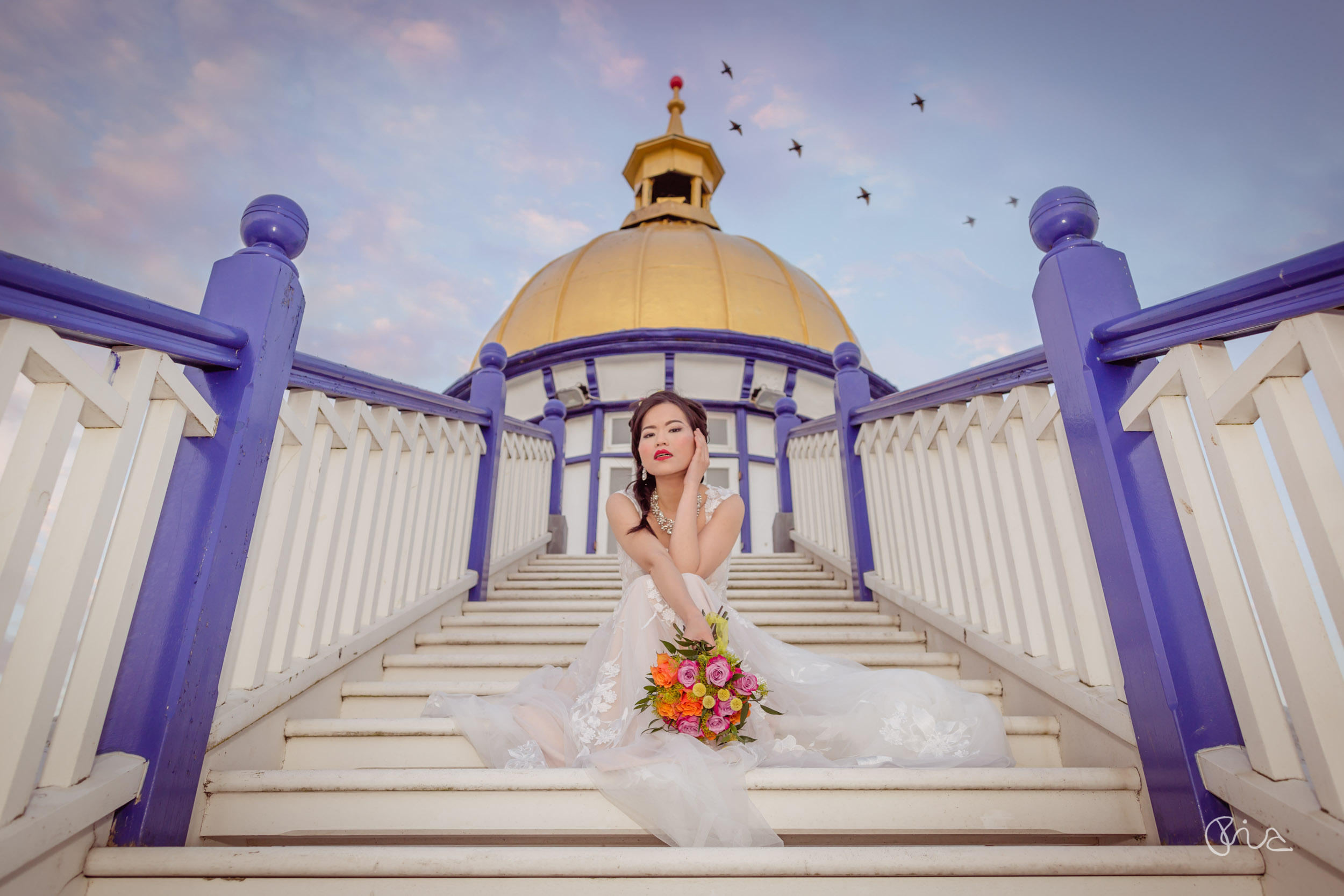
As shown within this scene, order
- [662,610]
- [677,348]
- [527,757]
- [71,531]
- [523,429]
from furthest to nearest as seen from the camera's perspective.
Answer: [677,348] → [523,429] → [662,610] → [527,757] → [71,531]

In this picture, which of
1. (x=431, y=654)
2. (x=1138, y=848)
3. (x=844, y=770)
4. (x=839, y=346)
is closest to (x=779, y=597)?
(x=839, y=346)

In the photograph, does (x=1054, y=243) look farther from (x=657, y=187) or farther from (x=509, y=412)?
(x=657, y=187)

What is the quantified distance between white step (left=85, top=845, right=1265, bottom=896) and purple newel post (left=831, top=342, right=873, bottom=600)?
245 centimetres

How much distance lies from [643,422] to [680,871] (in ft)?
5.18

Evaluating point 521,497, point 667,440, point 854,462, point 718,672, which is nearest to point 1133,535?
point 718,672

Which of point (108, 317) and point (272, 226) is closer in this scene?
point (108, 317)

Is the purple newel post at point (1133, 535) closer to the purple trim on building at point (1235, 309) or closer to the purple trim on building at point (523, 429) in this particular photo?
the purple trim on building at point (1235, 309)

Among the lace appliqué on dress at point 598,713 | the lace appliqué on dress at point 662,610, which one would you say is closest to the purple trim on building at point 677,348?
the lace appliqué on dress at point 662,610

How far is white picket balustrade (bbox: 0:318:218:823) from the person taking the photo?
3.98 ft

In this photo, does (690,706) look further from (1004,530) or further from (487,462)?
(487,462)

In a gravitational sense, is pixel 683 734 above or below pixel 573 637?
below

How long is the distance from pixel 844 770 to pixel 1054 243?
1.70 m

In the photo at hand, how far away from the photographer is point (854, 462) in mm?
3959

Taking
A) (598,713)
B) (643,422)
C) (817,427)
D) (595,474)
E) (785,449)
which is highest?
(595,474)
